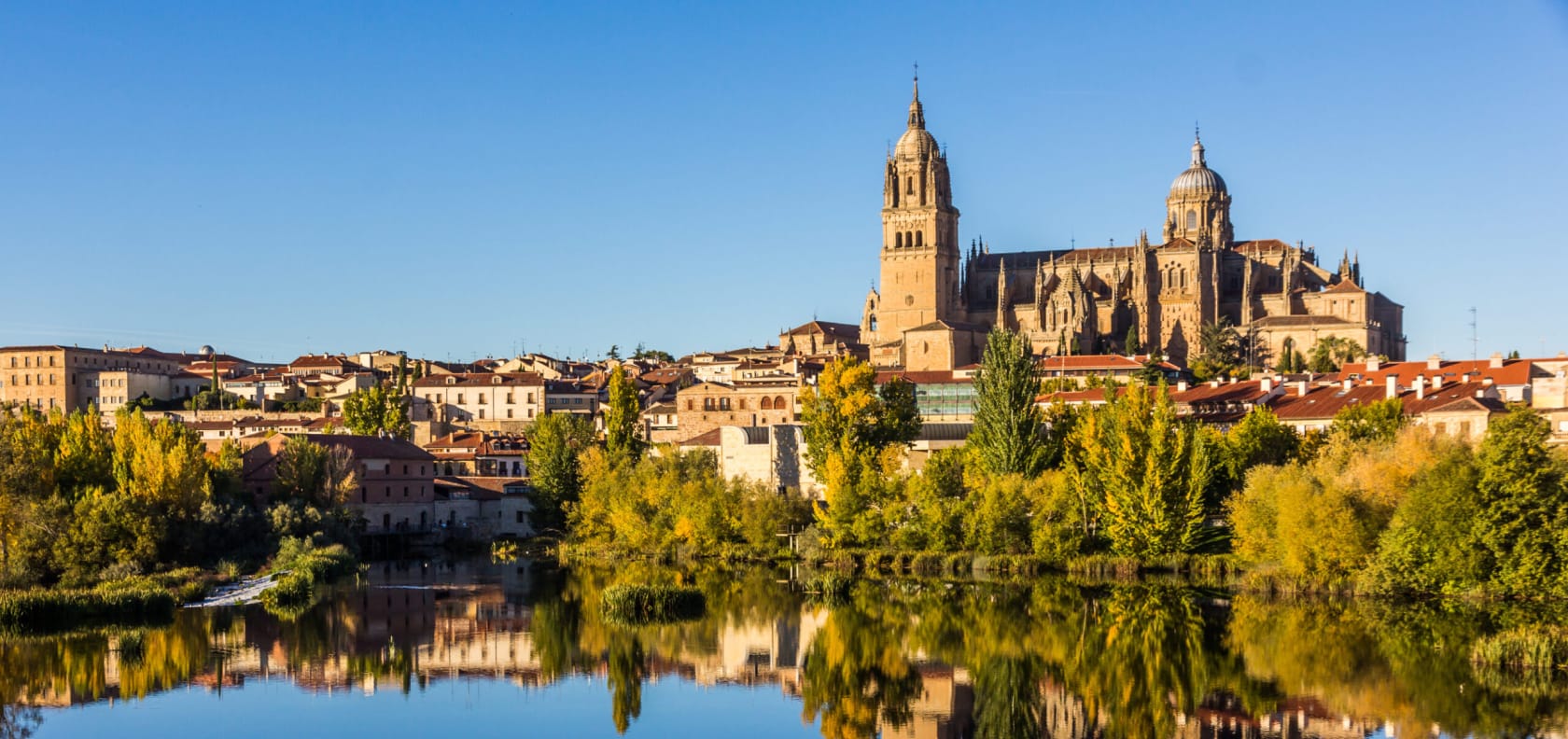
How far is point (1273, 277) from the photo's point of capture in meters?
91.1

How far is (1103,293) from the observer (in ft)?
305

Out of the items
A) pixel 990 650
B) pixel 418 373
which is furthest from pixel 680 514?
pixel 418 373

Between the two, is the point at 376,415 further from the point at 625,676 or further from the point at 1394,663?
the point at 1394,663

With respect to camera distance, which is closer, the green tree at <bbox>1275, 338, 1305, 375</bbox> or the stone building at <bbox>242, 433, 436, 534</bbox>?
the stone building at <bbox>242, 433, 436, 534</bbox>

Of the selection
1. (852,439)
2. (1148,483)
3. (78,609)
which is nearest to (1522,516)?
(1148,483)

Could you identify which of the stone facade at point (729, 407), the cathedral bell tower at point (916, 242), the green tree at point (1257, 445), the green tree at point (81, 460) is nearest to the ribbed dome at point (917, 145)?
the cathedral bell tower at point (916, 242)

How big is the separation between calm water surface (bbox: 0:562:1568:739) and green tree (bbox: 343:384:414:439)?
30.3 m

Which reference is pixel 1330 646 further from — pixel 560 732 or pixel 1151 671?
pixel 560 732

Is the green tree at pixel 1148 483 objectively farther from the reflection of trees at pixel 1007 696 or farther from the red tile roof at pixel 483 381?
the red tile roof at pixel 483 381

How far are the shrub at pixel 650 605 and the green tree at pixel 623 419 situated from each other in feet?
55.1

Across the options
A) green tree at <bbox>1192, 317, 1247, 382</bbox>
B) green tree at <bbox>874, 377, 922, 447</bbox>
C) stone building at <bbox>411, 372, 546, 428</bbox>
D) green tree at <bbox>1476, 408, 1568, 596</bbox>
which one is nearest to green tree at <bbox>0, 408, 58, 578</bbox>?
green tree at <bbox>874, 377, 922, 447</bbox>

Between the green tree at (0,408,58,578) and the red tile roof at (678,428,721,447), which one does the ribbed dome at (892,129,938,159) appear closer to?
the red tile roof at (678,428,721,447)

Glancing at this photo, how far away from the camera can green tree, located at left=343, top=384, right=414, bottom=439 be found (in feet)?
200

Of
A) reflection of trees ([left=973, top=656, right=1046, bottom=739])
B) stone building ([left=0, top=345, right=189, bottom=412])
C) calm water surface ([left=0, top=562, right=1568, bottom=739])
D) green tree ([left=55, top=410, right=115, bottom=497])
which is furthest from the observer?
stone building ([left=0, top=345, right=189, bottom=412])
